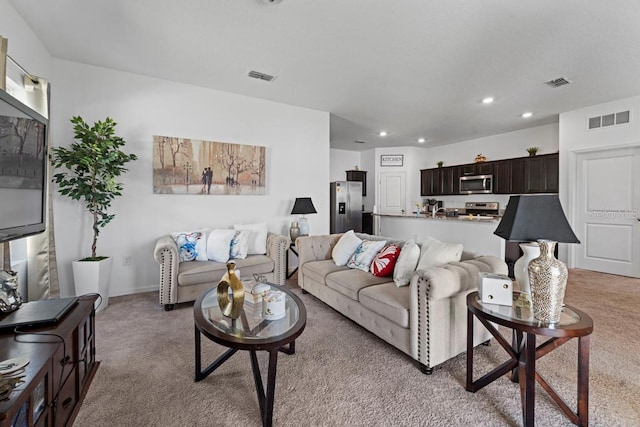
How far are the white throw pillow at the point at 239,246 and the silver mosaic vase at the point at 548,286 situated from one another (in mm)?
2773

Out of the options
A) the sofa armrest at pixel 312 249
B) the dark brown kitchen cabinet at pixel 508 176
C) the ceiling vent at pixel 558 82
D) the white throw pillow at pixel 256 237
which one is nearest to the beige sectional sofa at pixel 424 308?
the sofa armrest at pixel 312 249

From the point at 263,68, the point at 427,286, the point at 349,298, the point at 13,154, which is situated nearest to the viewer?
the point at 13,154

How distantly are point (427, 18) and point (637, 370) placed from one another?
2.94 metres

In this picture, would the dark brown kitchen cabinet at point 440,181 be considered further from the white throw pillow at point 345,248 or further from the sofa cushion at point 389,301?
the sofa cushion at point 389,301

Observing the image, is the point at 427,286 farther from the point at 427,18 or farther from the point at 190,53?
the point at 190,53

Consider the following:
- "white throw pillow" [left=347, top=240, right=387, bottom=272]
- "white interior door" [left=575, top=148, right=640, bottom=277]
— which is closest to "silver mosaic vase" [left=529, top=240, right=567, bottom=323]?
"white throw pillow" [left=347, top=240, right=387, bottom=272]

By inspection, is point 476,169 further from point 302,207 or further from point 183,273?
point 183,273

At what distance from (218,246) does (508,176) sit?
5733 mm

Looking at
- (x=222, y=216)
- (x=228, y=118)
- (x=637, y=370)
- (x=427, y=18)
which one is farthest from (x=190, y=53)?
(x=637, y=370)

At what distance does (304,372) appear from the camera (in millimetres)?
1854

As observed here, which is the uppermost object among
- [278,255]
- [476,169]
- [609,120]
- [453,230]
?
[609,120]

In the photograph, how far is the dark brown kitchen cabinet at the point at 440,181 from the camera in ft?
22.2

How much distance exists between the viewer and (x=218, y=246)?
127 inches

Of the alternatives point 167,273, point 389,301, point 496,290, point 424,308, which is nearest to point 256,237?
point 167,273
